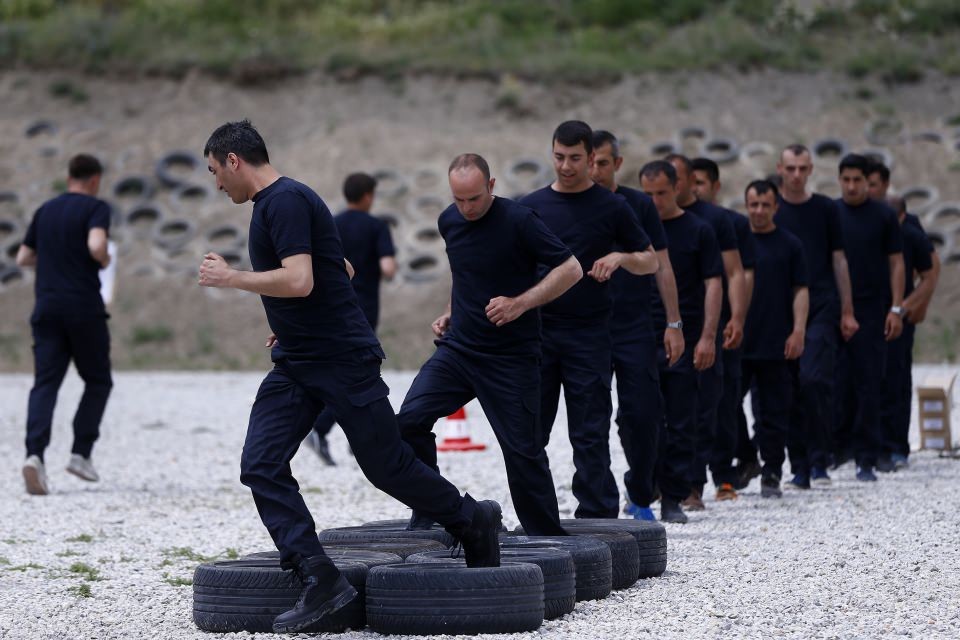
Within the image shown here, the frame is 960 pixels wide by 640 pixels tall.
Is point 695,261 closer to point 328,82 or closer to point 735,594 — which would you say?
point 735,594

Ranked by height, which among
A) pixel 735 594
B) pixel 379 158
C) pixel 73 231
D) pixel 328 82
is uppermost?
pixel 328 82

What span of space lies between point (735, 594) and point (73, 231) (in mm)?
6134

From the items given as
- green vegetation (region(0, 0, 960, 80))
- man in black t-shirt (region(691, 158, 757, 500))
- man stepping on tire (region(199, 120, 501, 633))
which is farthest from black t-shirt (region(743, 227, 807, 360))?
green vegetation (region(0, 0, 960, 80))

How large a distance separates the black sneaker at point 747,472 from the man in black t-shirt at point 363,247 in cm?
344

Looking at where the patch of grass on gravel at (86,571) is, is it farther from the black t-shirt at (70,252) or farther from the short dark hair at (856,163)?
the short dark hair at (856,163)

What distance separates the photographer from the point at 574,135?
771cm

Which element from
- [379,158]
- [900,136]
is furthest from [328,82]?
[900,136]

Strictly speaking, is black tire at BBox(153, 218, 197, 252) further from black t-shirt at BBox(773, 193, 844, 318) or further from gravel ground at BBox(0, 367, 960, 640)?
black t-shirt at BBox(773, 193, 844, 318)

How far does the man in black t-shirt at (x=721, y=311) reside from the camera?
9750 millimetres

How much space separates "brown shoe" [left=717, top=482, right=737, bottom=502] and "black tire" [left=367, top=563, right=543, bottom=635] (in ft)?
16.0

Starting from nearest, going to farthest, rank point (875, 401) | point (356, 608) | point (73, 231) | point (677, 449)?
1. point (356, 608)
2. point (677, 449)
3. point (73, 231)
4. point (875, 401)

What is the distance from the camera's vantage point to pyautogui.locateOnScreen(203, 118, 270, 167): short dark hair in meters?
5.67

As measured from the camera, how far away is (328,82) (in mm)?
41031

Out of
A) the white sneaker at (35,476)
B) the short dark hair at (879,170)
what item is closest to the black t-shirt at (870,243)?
the short dark hair at (879,170)
